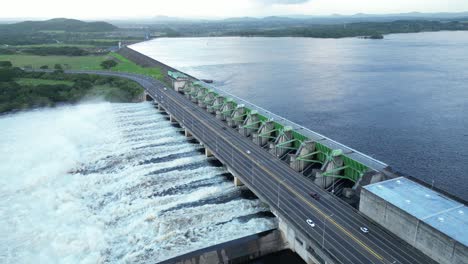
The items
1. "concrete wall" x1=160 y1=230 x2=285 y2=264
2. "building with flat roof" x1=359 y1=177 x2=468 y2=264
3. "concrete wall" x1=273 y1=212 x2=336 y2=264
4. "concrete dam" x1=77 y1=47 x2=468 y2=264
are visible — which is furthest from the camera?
"concrete wall" x1=160 y1=230 x2=285 y2=264

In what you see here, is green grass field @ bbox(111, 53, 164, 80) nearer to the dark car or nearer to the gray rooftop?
the dark car

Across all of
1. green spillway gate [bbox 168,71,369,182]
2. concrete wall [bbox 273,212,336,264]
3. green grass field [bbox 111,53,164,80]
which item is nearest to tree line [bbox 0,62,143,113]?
green grass field [bbox 111,53,164,80]

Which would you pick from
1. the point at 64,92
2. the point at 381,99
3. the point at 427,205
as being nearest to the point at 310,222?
the point at 427,205

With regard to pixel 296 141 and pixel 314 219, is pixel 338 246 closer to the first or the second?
pixel 314 219

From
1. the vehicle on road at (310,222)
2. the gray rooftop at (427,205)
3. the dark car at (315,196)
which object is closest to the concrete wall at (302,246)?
the vehicle on road at (310,222)

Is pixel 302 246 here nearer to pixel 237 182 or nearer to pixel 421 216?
pixel 421 216

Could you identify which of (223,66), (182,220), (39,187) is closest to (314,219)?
(182,220)

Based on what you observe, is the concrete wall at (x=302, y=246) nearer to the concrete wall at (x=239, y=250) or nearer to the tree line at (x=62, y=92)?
the concrete wall at (x=239, y=250)

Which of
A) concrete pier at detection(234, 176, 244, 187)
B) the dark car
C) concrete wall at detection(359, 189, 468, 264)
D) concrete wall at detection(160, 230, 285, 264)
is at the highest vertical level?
concrete wall at detection(359, 189, 468, 264)
